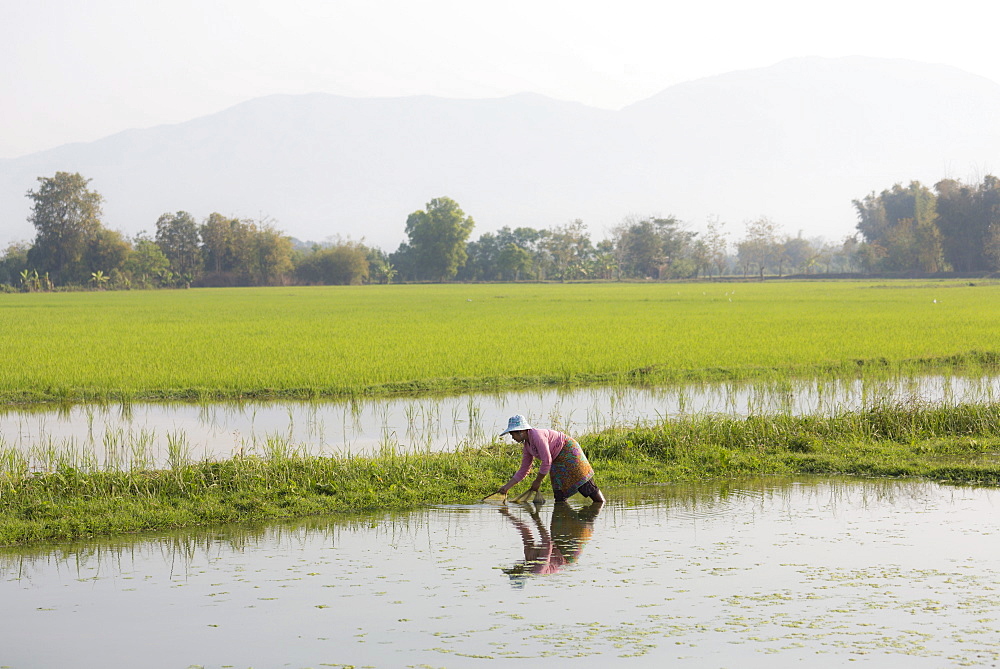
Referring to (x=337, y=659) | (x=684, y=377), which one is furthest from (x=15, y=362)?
(x=337, y=659)

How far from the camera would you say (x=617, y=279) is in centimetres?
9875

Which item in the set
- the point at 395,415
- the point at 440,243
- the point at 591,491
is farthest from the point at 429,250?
the point at 591,491

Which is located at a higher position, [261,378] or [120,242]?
[120,242]

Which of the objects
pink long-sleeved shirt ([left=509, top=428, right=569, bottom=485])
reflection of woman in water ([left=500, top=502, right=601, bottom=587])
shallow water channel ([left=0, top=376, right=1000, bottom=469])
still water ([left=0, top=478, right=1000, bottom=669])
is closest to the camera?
still water ([left=0, top=478, right=1000, bottom=669])

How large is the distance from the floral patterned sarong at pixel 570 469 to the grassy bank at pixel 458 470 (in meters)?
0.71

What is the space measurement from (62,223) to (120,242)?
4.63 meters

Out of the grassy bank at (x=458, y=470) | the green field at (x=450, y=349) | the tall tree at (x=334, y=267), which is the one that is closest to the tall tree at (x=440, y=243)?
the tall tree at (x=334, y=267)

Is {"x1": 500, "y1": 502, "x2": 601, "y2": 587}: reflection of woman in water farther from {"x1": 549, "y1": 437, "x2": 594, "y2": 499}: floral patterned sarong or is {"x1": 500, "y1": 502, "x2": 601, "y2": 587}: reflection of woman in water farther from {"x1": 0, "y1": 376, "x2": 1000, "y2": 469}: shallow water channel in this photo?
{"x1": 0, "y1": 376, "x2": 1000, "y2": 469}: shallow water channel

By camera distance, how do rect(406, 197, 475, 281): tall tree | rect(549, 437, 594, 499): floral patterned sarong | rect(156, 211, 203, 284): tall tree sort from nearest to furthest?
1. rect(549, 437, 594, 499): floral patterned sarong
2. rect(156, 211, 203, 284): tall tree
3. rect(406, 197, 475, 281): tall tree

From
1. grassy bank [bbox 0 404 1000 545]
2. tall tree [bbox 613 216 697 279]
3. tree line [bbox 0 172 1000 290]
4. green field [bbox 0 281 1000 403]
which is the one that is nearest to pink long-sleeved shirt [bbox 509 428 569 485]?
grassy bank [bbox 0 404 1000 545]

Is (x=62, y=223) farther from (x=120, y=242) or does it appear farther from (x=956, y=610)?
(x=956, y=610)

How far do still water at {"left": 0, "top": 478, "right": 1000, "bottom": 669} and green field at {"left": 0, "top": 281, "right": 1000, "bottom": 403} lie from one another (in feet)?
26.3

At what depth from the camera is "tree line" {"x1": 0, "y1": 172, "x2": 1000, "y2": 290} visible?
A: 78.0 meters

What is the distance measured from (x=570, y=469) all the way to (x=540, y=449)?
430 mm
